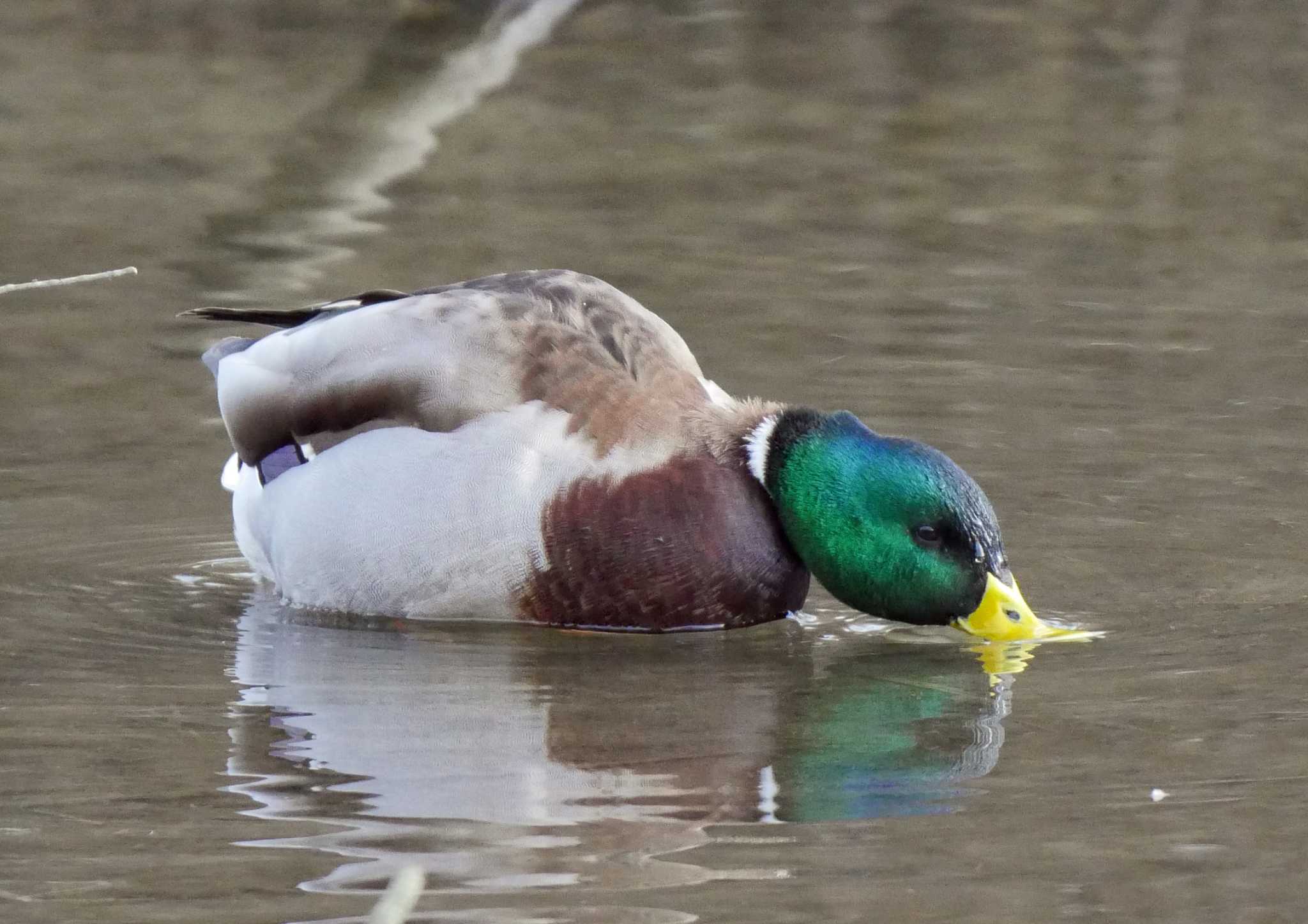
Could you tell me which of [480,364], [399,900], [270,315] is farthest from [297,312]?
[399,900]

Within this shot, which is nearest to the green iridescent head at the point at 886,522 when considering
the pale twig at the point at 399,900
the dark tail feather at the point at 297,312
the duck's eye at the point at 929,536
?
the duck's eye at the point at 929,536

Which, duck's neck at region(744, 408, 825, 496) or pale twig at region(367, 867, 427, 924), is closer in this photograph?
pale twig at region(367, 867, 427, 924)

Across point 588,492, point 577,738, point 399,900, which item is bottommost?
point 577,738

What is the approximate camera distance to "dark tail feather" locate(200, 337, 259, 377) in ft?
20.6

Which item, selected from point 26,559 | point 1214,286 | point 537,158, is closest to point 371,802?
point 26,559

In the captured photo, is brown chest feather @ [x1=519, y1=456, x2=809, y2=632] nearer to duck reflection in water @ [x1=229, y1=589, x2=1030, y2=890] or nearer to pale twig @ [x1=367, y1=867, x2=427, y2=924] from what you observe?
duck reflection in water @ [x1=229, y1=589, x2=1030, y2=890]

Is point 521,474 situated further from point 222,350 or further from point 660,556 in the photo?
point 222,350

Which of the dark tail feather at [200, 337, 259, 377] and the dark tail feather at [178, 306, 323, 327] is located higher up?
the dark tail feather at [178, 306, 323, 327]

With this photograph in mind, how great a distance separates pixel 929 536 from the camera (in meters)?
5.25

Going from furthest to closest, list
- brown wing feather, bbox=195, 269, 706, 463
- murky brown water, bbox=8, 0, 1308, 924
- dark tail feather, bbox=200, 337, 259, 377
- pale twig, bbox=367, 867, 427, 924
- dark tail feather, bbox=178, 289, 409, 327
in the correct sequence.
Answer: dark tail feather, bbox=200, 337, 259, 377 → dark tail feather, bbox=178, 289, 409, 327 → brown wing feather, bbox=195, 269, 706, 463 → murky brown water, bbox=8, 0, 1308, 924 → pale twig, bbox=367, 867, 427, 924

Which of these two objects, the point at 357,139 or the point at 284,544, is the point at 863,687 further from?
the point at 357,139

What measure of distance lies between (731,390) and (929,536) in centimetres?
211

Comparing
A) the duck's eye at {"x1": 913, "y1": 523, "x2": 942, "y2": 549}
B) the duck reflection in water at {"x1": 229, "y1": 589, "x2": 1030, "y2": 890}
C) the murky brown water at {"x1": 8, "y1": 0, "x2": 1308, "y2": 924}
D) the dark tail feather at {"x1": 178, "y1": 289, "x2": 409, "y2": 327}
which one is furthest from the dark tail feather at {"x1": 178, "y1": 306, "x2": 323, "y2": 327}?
the duck's eye at {"x1": 913, "y1": 523, "x2": 942, "y2": 549}

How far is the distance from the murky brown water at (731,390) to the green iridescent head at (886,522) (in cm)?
15
